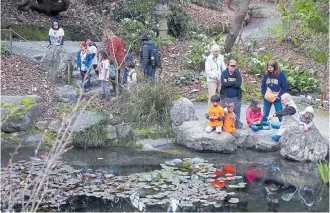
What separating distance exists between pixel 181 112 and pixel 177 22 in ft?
25.4

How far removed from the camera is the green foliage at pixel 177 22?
59.3ft

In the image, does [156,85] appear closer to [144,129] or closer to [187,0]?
[144,129]

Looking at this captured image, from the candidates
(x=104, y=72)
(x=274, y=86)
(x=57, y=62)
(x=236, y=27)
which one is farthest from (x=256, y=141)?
(x=236, y=27)

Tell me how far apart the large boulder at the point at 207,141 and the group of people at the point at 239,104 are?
0.41 feet

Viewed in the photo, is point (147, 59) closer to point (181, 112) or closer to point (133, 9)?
point (181, 112)

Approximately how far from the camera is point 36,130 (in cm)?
1086

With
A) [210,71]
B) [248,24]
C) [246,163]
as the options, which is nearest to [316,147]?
[246,163]

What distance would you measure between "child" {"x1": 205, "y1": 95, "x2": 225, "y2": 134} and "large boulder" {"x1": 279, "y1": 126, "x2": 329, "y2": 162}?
1.14 meters

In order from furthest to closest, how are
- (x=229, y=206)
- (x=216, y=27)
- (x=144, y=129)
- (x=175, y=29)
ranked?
(x=216, y=27)
(x=175, y=29)
(x=144, y=129)
(x=229, y=206)

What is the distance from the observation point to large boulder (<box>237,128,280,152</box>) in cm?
1023

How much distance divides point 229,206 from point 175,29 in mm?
11012

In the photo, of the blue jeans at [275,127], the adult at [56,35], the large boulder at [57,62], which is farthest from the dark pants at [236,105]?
the adult at [56,35]

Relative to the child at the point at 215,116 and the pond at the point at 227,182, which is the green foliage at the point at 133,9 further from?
the pond at the point at 227,182

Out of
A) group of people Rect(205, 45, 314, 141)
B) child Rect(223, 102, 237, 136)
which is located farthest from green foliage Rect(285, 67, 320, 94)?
child Rect(223, 102, 237, 136)
